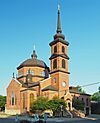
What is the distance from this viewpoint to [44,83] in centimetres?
6234

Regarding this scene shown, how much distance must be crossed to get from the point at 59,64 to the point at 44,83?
650 cm

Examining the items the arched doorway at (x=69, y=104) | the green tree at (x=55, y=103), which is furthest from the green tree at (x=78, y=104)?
the green tree at (x=55, y=103)

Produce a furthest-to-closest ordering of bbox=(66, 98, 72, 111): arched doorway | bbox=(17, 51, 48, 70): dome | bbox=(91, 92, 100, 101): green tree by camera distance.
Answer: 1. bbox=(91, 92, 100, 101): green tree
2. bbox=(17, 51, 48, 70): dome
3. bbox=(66, 98, 72, 111): arched doorway

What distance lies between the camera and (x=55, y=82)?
206ft

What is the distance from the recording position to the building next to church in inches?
2386

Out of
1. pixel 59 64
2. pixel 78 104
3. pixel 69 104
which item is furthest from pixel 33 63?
pixel 78 104

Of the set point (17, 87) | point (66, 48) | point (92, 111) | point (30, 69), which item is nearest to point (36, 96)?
point (17, 87)

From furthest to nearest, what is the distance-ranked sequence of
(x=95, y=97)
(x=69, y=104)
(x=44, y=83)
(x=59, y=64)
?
(x=95, y=97) < (x=59, y=64) < (x=44, y=83) < (x=69, y=104)

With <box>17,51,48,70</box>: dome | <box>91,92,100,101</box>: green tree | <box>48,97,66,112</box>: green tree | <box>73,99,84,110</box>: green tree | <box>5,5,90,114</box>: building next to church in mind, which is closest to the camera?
<box>48,97,66,112</box>: green tree

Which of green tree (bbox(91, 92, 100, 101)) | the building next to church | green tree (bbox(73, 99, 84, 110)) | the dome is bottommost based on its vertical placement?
green tree (bbox(73, 99, 84, 110))

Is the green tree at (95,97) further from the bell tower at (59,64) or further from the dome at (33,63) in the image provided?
the bell tower at (59,64)

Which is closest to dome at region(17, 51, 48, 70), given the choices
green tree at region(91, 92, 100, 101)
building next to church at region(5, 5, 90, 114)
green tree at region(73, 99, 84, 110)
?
building next to church at region(5, 5, 90, 114)

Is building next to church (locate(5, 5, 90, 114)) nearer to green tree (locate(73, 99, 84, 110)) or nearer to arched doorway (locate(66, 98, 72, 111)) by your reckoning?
arched doorway (locate(66, 98, 72, 111))

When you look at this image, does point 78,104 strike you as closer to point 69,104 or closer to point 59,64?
point 69,104
